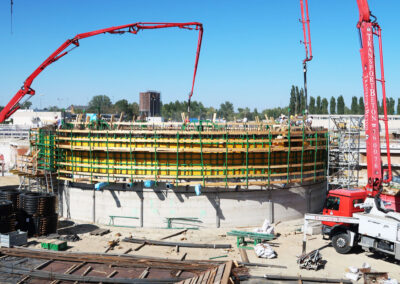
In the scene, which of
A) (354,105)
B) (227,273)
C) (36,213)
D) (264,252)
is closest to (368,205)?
(264,252)

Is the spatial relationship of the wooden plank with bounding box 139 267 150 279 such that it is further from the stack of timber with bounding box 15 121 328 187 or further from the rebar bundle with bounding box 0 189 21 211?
the rebar bundle with bounding box 0 189 21 211

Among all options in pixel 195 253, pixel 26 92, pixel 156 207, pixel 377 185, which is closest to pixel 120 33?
pixel 26 92

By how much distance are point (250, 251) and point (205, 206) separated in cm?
445

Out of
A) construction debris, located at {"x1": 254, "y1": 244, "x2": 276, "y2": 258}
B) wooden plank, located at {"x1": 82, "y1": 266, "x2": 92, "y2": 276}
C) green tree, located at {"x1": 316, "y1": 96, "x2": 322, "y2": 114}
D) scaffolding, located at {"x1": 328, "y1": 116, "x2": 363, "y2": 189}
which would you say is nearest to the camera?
wooden plank, located at {"x1": 82, "y1": 266, "x2": 92, "y2": 276}

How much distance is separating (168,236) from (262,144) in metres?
7.61

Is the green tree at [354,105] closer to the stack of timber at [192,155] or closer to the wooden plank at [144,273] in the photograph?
the stack of timber at [192,155]

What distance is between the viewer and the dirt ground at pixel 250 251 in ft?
53.8

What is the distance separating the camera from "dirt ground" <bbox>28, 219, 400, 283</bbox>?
1641 cm

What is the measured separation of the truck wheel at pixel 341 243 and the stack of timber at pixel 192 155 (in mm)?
5208

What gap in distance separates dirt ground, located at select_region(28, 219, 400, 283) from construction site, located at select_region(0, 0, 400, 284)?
9cm

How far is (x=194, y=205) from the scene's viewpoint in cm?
2234

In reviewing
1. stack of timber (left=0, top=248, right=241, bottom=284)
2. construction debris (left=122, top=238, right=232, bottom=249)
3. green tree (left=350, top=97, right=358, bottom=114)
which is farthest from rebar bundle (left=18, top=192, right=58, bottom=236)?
green tree (left=350, top=97, right=358, bottom=114)

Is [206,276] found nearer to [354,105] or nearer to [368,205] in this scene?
[368,205]

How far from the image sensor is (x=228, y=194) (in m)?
22.5
